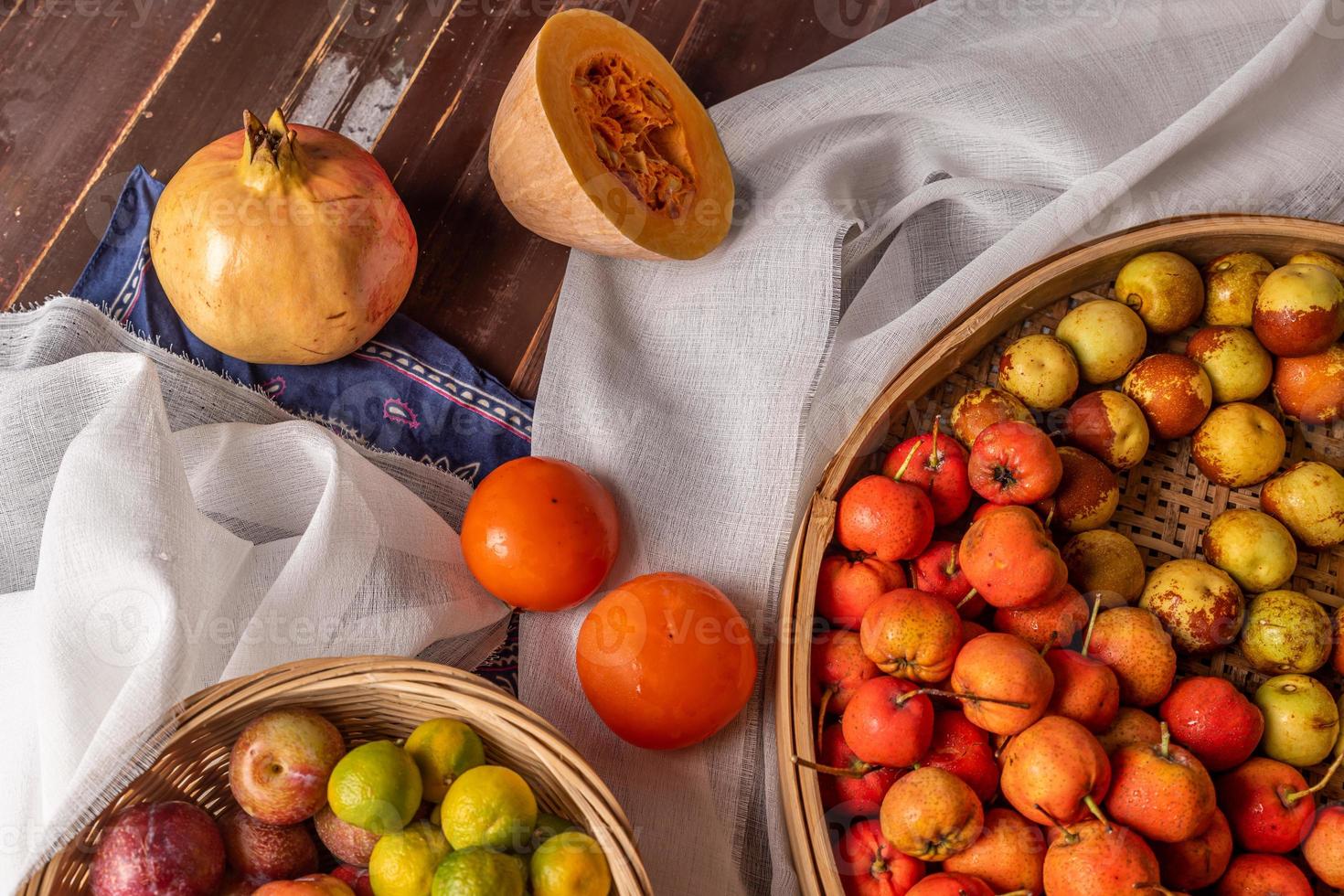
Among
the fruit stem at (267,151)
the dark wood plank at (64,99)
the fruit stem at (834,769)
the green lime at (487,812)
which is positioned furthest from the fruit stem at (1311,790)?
the dark wood plank at (64,99)

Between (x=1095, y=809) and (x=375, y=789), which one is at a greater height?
(x=375, y=789)

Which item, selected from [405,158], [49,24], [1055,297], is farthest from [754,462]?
[49,24]

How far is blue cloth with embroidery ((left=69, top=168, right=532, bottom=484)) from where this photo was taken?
57.6 inches

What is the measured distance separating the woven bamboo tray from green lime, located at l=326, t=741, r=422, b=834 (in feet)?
1.29

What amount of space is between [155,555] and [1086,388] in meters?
1.11

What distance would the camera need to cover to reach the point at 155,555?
1.15 meters

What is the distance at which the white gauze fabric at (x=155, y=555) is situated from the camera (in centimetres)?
108

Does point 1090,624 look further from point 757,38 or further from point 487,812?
point 757,38

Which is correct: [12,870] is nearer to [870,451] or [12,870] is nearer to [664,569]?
[664,569]

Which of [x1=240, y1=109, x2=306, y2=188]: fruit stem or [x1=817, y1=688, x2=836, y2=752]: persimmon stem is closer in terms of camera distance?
[x1=817, y1=688, x2=836, y2=752]: persimmon stem

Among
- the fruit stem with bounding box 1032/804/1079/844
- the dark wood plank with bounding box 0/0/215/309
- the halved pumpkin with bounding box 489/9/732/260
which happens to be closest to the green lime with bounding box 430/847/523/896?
the fruit stem with bounding box 1032/804/1079/844

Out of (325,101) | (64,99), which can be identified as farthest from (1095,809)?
(64,99)

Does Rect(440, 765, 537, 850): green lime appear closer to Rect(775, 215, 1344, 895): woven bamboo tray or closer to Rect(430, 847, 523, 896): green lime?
Rect(430, 847, 523, 896): green lime

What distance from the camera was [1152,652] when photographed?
112 centimetres
